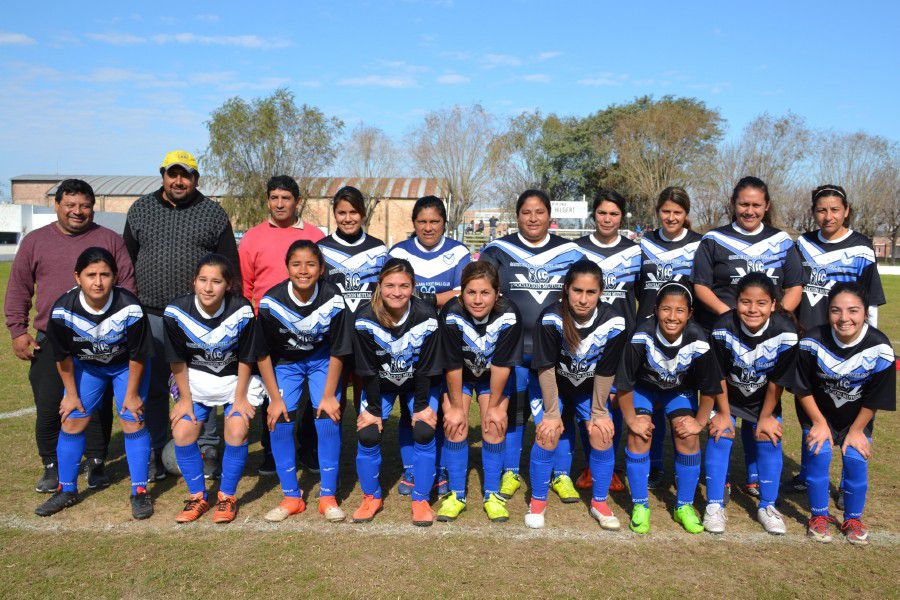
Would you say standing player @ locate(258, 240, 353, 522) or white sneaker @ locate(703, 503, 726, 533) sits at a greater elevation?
standing player @ locate(258, 240, 353, 522)

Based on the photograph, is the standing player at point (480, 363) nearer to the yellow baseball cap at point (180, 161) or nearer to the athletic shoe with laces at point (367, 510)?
the athletic shoe with laces at point (367, 510)

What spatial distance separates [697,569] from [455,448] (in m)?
1.47

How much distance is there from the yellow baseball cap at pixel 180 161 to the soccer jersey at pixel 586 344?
2564mm

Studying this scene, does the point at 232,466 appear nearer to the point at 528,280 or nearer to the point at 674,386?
the point at 528,280

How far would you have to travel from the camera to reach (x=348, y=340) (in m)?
3.75

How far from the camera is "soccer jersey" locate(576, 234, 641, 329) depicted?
423cm

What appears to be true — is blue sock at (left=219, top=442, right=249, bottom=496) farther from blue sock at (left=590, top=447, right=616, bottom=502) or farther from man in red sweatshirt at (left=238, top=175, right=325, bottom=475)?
blue sock at (left=590, top=447, right=616, bottom=502)

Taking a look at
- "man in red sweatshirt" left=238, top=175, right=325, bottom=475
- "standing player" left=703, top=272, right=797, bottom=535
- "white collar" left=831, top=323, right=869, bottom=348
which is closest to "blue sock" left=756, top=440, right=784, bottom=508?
"standing player" left=703, top=272, right=797, bottom=535

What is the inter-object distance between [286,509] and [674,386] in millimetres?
2440

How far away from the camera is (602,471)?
12.4 ft

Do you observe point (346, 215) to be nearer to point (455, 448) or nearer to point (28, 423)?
point (455, 448)

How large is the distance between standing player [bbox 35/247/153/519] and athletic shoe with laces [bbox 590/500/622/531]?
2.66m

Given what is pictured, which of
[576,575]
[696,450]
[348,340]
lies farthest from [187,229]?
[696,450]

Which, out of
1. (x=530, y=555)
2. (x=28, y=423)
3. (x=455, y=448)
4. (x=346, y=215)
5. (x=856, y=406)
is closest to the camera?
(x=530, y=555)
